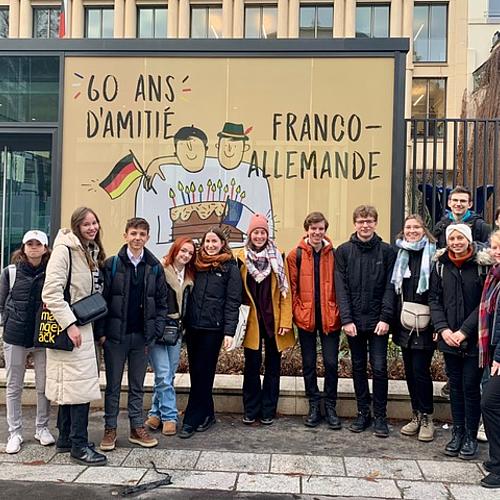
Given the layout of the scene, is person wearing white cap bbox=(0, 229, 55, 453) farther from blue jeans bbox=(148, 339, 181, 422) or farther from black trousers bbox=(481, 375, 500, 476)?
black trousers bbox=(481, 375, 500, 476)

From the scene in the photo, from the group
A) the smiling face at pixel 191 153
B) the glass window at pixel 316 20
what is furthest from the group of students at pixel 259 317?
the glass window at pixel 316 20

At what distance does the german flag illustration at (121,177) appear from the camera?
8523 millimetres

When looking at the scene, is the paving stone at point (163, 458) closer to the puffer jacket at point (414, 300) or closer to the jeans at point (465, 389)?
the puffer jacket at point (414, 300)

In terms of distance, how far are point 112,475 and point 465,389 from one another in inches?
113

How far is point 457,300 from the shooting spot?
4.92m

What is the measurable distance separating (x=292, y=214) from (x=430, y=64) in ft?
94.2

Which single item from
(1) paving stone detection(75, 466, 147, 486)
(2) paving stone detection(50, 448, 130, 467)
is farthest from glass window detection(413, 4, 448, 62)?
(1) paving stone detection(75, 466, 147, 486)

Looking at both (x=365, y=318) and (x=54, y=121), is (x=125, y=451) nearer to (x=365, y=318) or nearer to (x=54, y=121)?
(x=365, y=318)

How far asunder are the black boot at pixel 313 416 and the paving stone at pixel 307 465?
720 mm

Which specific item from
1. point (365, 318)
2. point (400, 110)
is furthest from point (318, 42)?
point (365, 318)

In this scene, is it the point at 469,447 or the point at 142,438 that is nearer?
the point at 469,447

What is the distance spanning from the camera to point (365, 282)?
533cm

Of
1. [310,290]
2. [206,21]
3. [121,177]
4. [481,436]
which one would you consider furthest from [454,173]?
[206,21]

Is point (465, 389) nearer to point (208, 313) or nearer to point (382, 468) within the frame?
point (382, 468)
